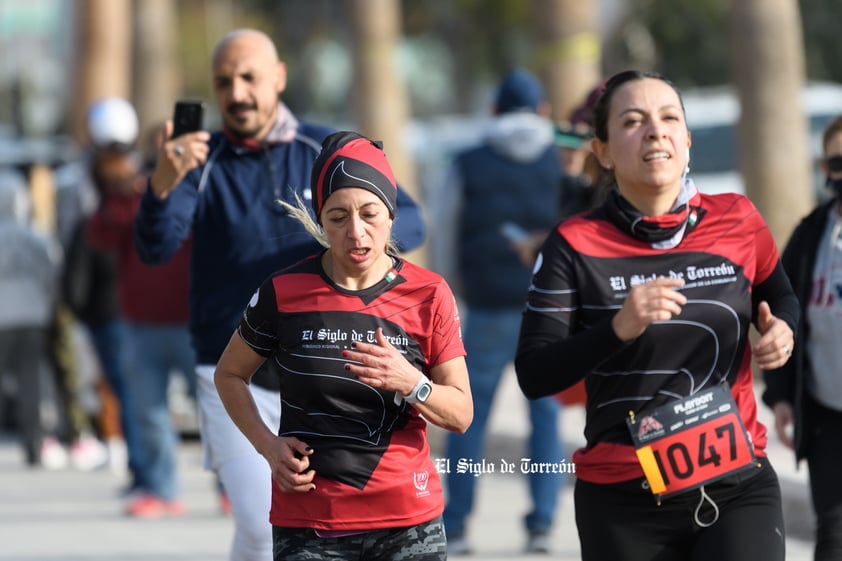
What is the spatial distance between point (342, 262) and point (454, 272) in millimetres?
4489

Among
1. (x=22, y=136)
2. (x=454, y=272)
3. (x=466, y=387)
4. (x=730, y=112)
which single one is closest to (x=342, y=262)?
(x=466, y=387)

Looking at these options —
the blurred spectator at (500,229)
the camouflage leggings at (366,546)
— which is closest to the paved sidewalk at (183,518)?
the blurred spectator at (500,229)

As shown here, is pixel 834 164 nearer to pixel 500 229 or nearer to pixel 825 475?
pixel 825 475

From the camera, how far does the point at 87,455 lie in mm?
13383

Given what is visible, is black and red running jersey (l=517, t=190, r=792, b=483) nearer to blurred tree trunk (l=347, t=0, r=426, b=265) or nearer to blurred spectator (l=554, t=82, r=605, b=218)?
blurred spectator (l=554, t=82, r=605, b=218)

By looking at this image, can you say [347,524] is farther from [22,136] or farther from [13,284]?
[22,136]

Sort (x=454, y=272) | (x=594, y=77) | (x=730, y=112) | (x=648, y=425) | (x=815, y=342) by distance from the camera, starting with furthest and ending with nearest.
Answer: (x=730, y=112)
(x=594, y=77)
(x=454, y=272)
(x=815, y=342)
(x=648, y=425)

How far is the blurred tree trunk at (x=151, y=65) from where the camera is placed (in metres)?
24.1

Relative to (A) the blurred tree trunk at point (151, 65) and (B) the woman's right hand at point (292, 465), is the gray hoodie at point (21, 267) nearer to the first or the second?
(B) the woman's right hand at point (292, 465)

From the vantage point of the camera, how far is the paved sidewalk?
8820 mm

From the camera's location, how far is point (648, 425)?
175 inches

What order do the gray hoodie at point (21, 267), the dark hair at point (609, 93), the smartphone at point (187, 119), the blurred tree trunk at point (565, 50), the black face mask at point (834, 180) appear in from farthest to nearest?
the blurred tree trunk at point (565, 50) → the gray hoodie at point (21, 267) → the smartphone at point (187, 119) → the black face mask at point (834, 180) → the dark hair at point (609, 93)

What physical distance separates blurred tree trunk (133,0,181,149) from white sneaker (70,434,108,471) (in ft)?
35.3

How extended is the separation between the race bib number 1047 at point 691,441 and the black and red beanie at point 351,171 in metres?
0.91
